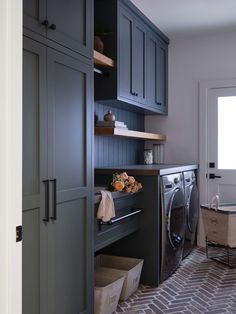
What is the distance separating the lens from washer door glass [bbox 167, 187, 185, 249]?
3443mm

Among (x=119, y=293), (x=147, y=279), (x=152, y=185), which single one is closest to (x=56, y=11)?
(x=152, y=185)

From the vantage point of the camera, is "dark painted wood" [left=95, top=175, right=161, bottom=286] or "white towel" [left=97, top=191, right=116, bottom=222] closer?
"white towel" [left=97, top=191, right=116, bottom=222]

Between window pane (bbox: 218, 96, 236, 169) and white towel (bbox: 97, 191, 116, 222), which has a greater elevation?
window pane (bbox: 218, 96, 236, 169)

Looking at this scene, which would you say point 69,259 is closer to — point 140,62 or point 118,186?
point 118,186

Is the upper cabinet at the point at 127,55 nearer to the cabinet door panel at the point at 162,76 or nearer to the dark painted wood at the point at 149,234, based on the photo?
the cabinet door panel at the point at 162,76

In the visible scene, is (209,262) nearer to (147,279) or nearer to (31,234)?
(147,279)

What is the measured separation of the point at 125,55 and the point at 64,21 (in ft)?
4.86

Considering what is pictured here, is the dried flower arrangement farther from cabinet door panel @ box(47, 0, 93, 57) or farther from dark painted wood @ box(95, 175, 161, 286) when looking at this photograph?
cabinet door panel @ box(47, 0, 93, 57)

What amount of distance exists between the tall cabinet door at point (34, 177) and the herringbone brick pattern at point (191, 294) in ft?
3.72

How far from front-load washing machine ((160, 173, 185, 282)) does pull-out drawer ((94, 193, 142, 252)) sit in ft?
0.79

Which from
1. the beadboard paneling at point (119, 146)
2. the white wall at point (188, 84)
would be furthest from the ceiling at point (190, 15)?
the beadboard paneling at point (119, 146)

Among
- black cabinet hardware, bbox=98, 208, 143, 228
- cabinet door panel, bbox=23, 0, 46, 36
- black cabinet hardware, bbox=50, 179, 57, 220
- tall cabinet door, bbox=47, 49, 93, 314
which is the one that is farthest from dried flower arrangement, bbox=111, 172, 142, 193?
cabinet door panel, bbox=23, 0, 46, 36

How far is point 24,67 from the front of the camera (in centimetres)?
174
